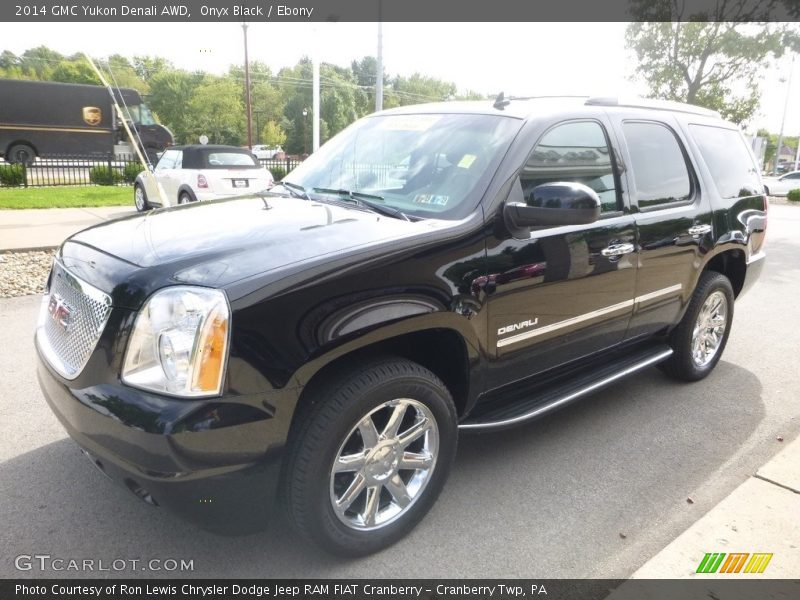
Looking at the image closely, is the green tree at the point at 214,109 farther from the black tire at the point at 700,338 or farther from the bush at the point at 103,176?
the black tire at the point at 700,338

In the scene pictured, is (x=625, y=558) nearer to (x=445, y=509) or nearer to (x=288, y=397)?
(x=445, y=509)

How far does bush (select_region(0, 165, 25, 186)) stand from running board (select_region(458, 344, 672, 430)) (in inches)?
734

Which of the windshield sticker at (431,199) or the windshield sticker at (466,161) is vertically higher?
the windshield sticker at (466,161)

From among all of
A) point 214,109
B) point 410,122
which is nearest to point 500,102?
point 410,122

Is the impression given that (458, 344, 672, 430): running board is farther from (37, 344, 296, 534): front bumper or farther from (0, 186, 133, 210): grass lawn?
(0, 186, 133, 210): grass lawn

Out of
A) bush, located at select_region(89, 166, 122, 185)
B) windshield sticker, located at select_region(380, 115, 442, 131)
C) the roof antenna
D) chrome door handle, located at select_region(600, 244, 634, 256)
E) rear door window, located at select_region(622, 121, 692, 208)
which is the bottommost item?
bush, located at select_region(89, 166, 122, 185)

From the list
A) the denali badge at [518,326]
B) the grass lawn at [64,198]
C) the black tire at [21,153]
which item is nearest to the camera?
the denali badge at [518,326]

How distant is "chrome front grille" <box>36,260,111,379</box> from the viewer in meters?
2.31

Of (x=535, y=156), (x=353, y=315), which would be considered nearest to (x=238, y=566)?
(x=353, y=315)

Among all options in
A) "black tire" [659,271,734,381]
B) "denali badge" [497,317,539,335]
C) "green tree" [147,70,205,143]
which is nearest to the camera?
"denali badge" [497,317,539,335]

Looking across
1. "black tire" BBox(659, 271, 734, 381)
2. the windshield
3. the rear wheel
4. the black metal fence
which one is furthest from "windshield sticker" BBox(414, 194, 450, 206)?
the black metal fence

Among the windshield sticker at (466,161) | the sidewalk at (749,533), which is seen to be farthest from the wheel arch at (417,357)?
the sidewalk at (749,533)

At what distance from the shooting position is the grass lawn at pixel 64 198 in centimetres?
1326

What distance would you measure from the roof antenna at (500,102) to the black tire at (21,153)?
2756 centimetres
